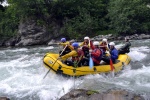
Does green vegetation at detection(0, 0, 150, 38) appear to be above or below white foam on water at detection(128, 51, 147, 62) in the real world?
above

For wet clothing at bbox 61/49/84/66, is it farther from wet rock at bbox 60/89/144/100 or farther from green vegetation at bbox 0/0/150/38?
green vegetation at bbox 0/0/150/38

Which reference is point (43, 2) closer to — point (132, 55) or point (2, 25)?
point (2, 25)

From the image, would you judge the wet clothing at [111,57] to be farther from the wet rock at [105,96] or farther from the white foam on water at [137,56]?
the wet rock at [105,96]

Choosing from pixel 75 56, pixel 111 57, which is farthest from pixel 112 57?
pixel 75 56

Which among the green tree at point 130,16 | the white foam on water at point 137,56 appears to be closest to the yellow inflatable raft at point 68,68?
the white foam on water at point 137,56

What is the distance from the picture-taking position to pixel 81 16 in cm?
3206

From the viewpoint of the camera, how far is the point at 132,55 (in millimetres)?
15422

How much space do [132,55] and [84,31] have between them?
15913 mm

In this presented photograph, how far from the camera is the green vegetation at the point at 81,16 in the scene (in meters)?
29.7

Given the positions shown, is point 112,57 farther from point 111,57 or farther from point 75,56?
point 75,56

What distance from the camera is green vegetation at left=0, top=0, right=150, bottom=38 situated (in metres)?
29.7

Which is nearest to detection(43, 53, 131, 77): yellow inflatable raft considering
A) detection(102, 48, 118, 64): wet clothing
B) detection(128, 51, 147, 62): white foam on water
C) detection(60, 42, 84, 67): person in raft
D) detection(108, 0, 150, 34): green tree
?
detection(60, 42, 84, 67): person in raft

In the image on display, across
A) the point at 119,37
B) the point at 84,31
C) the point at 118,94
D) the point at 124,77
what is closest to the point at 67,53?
the point at 124,77

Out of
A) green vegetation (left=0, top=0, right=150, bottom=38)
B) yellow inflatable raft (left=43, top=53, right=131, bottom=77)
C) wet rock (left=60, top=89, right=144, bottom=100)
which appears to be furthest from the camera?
green vegetation (left=0, top=0, right=150, bottom=38)
